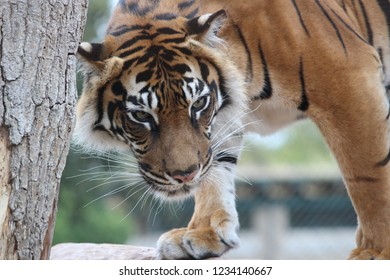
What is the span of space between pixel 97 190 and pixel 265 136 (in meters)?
3.21

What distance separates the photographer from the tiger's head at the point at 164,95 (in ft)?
8.47

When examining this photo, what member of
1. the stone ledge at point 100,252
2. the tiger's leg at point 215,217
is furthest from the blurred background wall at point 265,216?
the tiger's leg at point 215,217

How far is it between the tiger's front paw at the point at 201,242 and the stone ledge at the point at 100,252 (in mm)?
79

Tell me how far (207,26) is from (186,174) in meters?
0.55

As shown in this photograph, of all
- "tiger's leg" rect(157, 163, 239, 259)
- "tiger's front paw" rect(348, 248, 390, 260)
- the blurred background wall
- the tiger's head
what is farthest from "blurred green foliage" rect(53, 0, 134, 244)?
"tiger's front paw" rect(348, 248, 390, 260)

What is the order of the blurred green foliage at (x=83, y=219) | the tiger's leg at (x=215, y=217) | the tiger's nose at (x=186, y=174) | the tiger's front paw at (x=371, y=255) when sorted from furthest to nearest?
the blurred green foliage at (x=83, y=219) < the tiger's leg at (x=215, y=217) < the tiger's front paw at (x=371, y=255) < the tiger's nose at (x=186, y=174)

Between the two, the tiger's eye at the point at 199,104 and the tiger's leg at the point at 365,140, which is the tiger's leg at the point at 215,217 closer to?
the tiger's eye at the point at 199,104

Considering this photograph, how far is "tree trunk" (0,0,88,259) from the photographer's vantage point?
2057 mm

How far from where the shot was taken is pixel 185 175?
2566mm

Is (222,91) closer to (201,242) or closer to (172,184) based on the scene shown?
(172,184)

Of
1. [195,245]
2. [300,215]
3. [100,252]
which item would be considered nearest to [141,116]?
[195,245]

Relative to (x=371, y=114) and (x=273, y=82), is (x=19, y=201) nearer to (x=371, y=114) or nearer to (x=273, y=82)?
(x=273, y=82)

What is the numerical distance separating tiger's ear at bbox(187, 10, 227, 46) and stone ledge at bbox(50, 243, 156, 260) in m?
0.93

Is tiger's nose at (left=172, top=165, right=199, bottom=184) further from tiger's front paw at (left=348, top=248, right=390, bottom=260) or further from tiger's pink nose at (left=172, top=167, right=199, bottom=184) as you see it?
tiger's front paw at (left=348, top=248, right=390, bottom=260)
